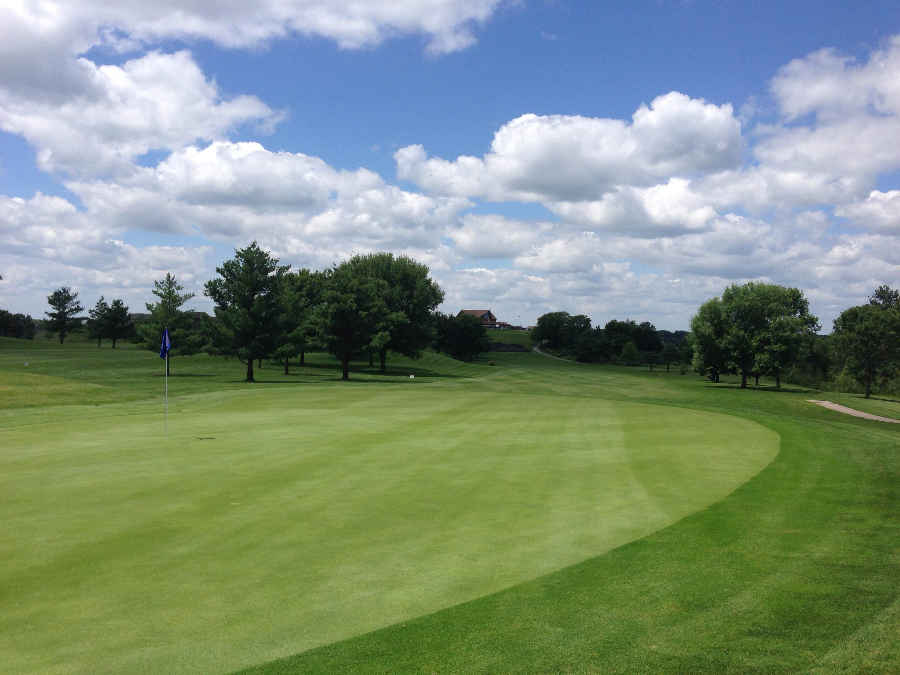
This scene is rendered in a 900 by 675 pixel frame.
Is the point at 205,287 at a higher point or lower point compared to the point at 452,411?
higher

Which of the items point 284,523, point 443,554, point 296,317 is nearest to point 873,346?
point 296,317

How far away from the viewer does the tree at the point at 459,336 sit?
13088 centimetres

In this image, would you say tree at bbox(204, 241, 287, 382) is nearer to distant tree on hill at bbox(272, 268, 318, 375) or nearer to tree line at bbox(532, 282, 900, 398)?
distant tree on hill at bbox(272, 268, 318, 375)

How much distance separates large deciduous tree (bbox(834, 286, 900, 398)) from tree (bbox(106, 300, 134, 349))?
10625 centimetres

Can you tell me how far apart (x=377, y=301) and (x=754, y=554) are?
214ft

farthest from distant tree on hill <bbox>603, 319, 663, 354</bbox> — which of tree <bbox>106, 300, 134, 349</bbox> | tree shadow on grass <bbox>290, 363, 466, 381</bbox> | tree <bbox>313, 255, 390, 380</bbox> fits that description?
tree <bbox>106, 300, 134, 349</bbox>

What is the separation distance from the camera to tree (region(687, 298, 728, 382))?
72500 millimetres

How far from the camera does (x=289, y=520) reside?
11008mm

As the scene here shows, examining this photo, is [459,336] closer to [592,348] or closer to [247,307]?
[592,348]

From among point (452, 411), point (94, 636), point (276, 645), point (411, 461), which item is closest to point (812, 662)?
point (276, 645)

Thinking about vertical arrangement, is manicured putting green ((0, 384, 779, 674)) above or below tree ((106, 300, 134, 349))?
below

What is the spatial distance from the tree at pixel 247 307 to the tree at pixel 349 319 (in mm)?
9182

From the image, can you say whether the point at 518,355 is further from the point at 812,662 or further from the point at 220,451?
the point at 812,662

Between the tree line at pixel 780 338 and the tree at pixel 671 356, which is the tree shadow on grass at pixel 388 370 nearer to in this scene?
the tree line at pixel 780 338
